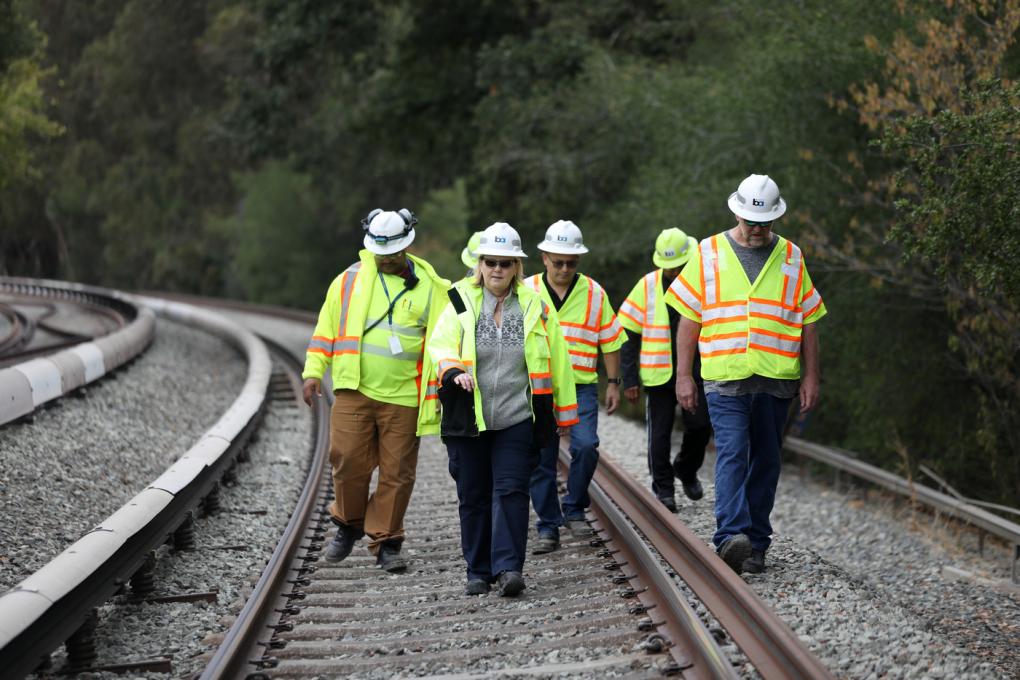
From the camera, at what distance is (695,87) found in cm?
1930

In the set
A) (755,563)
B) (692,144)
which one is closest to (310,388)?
(755,563)

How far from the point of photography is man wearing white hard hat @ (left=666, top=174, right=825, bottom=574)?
7.05 metres

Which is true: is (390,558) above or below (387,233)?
below

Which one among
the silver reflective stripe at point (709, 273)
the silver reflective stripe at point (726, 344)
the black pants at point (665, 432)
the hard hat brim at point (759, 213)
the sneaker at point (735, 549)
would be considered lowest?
the sneaker at point (735, 549)

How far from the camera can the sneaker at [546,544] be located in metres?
7.87

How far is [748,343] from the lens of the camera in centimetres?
707

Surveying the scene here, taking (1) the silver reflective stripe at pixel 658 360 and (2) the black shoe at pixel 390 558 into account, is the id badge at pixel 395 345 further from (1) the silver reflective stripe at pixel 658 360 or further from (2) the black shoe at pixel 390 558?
(1) the silver reflective stripe at pixel 658 360

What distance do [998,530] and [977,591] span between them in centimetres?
84

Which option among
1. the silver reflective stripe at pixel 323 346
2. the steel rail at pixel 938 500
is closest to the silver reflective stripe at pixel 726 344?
the silver reflective stripe at pixel 323 346

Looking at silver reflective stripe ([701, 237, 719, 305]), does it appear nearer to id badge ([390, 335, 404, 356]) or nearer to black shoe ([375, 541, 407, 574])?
id badge ([390, 335, 404, 356])

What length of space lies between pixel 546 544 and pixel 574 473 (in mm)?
596

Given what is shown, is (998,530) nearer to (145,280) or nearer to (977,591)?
(977,591)

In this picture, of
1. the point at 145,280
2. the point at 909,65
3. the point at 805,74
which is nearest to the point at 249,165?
the point at 145,280

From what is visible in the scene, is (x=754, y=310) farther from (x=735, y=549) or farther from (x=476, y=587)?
(x=476, y=587)
